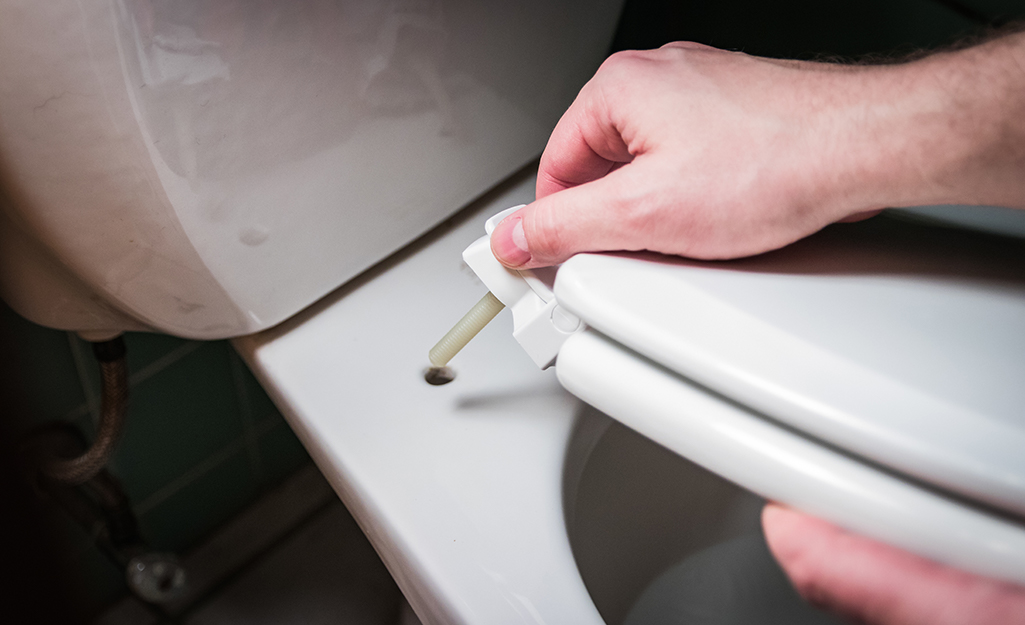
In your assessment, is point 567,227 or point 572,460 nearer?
point 567,227

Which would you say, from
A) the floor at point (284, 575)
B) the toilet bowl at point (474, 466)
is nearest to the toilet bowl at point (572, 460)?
the toilet bowl at point (474, 466)

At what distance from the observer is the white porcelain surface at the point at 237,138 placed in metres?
0.26

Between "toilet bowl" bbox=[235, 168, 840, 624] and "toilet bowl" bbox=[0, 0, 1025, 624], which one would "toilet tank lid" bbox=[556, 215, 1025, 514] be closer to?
"toilet bowl" bbox=[0, 0, 1025, 624]

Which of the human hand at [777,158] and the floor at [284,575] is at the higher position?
the human hand at [777,158]

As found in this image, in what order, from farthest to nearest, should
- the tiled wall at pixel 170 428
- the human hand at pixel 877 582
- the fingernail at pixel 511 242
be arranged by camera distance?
the tiled wall at pixel 170 428 < the fingernail at pixel 511 242 < the human hand at pixel 877 582

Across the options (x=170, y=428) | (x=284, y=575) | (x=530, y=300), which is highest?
(x=530, y=300)

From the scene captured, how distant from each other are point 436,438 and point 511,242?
13cm

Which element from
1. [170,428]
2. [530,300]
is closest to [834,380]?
[530,300]

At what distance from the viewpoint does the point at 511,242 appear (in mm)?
314

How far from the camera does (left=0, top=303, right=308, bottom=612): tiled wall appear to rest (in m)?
0.50

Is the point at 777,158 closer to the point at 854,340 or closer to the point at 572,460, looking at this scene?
the point at 854,340

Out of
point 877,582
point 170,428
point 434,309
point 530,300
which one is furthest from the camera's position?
point 170,428

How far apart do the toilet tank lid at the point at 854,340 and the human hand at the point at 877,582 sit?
0.09 ft

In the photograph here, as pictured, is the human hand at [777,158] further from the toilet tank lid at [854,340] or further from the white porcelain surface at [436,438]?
the white porcelain surface at [436,438]
